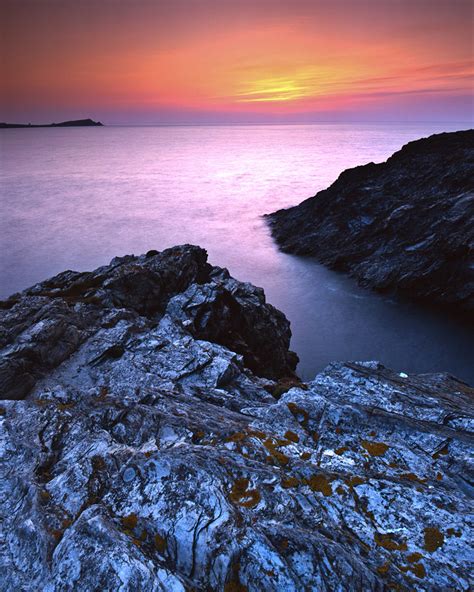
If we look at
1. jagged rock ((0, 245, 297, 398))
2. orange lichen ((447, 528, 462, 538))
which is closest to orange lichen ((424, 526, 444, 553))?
orange lichen ((447, 528, 462, 538))

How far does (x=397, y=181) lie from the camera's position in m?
66.0

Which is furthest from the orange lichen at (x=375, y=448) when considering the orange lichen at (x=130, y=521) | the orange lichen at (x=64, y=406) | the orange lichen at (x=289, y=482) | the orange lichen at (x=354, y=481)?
the orange lichen at (x=64, y=406)

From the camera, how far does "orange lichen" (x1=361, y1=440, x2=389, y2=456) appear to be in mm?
12453

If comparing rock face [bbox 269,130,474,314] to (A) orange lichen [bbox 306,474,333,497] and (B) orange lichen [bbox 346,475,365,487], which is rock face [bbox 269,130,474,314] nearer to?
(B) orange lichen [bbox 346,475,365,487]

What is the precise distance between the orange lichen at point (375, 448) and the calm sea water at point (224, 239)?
23153 mm

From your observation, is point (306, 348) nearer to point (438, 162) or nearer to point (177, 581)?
point (177, 581)

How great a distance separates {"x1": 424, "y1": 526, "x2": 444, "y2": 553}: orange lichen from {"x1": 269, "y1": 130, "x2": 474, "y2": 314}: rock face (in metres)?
41.8

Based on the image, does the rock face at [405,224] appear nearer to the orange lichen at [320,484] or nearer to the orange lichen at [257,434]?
the orange lichen at [257,434]

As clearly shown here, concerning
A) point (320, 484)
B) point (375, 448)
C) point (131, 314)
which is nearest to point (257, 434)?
point (320, 484)

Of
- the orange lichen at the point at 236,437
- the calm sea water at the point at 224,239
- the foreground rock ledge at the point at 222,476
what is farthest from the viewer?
the calm sea water at the point at 224,239

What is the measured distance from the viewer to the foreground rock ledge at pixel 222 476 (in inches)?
324

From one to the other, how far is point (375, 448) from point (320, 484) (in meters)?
3.23

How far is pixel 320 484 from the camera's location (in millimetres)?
10336

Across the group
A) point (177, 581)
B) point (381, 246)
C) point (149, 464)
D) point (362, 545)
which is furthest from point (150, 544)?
point (381, 246)
